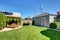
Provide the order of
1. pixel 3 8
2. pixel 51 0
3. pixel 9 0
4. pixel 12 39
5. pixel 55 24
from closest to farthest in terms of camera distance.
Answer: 1. pixel 12 39
2. pixel 55 24
3. pixel 51 0
4. pixel 9 0
5. pixel 3 8

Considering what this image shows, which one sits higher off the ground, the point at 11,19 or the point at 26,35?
the point at 11,19

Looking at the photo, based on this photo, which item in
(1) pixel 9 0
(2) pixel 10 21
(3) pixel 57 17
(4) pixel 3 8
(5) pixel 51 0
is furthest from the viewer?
(4) pixel 3 8

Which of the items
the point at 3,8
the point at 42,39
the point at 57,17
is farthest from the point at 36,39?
the point at 3,8

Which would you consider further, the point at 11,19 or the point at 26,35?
the point at 11,19

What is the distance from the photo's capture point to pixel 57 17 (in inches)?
1133

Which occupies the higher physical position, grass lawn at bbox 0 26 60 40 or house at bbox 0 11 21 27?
house at bbox 0 11 21 27

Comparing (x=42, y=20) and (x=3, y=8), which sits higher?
(x=3, y=8)

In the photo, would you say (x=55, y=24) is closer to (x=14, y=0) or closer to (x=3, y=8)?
(x=14, y=0)

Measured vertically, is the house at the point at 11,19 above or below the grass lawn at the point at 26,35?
above

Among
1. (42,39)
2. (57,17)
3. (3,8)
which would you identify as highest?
(3,8)

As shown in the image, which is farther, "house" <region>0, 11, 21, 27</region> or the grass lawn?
"house" <region>0, 11, 21, 27</region>

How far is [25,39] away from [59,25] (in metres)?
14.7

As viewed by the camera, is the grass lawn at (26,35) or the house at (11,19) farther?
the house at (11,19)

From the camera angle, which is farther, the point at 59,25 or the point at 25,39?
the point at 59,25
